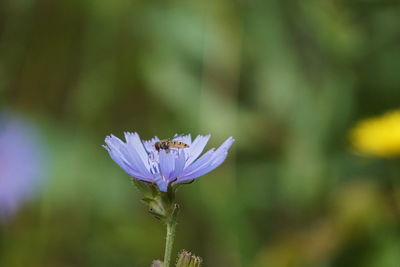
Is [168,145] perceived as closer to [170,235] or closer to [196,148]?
[196,148]

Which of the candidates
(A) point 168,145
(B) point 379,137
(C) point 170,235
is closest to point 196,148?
(A) point 168,145

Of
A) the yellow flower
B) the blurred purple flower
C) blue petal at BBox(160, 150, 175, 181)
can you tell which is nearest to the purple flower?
blue petal at BBox(160, 150, 175, 181)

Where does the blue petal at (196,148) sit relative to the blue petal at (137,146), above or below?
above

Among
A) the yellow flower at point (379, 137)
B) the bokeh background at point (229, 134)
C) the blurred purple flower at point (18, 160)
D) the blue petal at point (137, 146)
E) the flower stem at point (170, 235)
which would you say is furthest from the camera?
the blurred purple flower at point (18, 160)

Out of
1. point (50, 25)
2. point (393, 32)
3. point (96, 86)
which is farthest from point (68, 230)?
point (393, 32)

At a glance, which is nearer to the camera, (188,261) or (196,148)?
(188,261)

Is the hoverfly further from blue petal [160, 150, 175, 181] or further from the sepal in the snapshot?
the sepal

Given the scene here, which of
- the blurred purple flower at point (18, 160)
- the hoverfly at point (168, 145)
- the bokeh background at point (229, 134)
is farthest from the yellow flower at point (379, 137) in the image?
the hoverfly at point (168, 145)

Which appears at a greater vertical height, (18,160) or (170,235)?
(18,160)

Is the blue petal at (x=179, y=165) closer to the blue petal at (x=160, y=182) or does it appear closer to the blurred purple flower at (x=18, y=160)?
the blue petal at (x=160, y=182)
